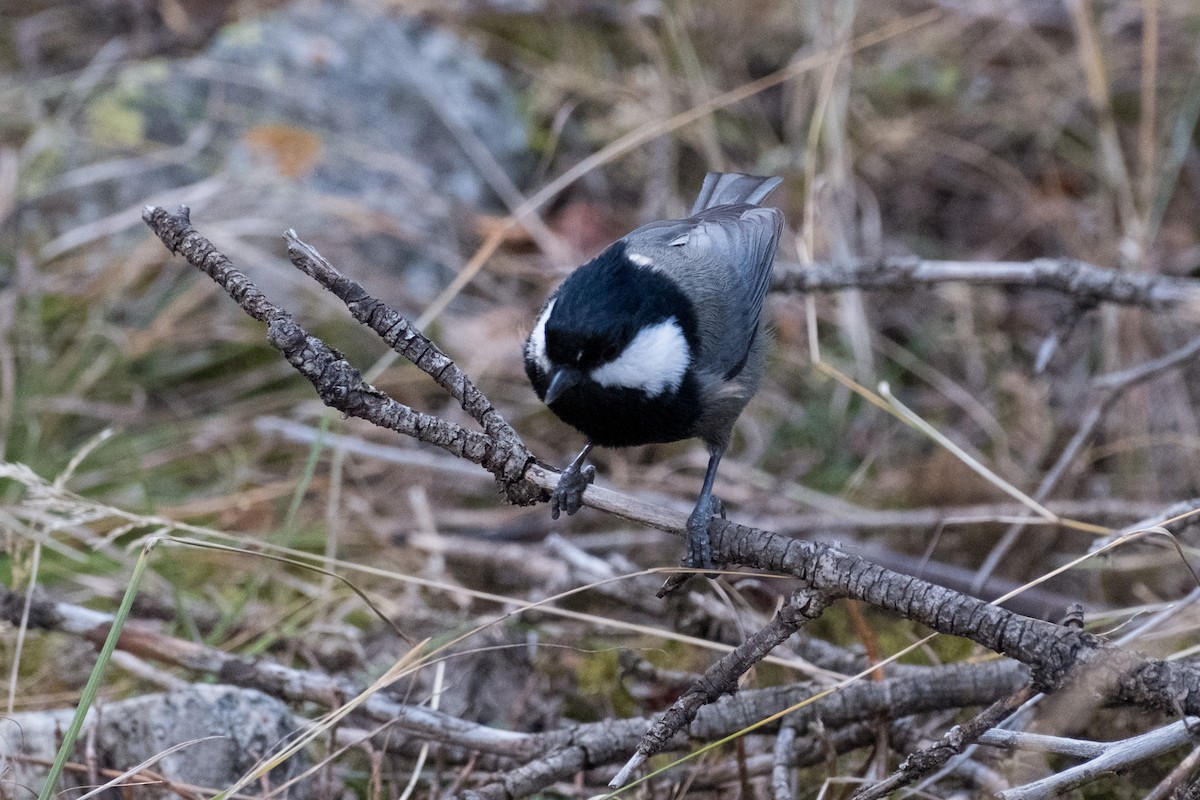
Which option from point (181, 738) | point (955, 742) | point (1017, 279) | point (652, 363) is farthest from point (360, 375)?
point (1017, 279)

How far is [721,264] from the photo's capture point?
2.65 meters

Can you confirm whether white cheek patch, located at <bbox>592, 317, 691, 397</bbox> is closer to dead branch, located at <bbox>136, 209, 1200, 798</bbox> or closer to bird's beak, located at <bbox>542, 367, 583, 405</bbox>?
bird's beak, located at <bbox>542, 367, 583, 405</bbox>

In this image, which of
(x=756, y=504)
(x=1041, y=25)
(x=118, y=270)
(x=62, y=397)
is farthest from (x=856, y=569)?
(x=1041, y=25)

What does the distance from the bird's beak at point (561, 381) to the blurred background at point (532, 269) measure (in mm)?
680

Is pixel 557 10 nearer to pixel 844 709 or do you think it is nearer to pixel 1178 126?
pixel 1178 126

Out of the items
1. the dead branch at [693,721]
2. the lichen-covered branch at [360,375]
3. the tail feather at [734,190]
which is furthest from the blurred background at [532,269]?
the lichen-covered branch at [360,375]

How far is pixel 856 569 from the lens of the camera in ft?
5.55

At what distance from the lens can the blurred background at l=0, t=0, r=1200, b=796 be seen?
3082 millimetres

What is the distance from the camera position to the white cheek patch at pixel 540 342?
2234 millimetres

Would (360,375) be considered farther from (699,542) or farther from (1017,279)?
(1017,279)

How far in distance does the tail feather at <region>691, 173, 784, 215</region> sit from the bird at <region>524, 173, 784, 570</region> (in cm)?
42

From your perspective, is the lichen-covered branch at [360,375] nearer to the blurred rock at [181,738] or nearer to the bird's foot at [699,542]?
the bird's foot at [699,542]

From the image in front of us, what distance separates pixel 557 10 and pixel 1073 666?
478 centimetres

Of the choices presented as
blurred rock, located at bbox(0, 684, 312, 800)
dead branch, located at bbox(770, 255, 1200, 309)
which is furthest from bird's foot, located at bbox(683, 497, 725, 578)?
dead branch, located at bbox(770, 255, 1200, 309)
